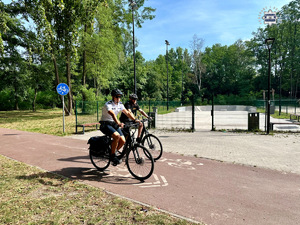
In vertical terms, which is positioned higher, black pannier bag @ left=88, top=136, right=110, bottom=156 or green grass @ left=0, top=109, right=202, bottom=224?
black pannier bag @ left=88, top=136, right=110, bottom=156

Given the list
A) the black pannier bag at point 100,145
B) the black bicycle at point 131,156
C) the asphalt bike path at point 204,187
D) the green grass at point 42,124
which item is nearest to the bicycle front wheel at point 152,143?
the asphalt bike path at point 204,187

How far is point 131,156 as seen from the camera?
4.28 metres

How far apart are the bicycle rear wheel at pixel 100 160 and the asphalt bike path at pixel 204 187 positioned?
134 millimetres

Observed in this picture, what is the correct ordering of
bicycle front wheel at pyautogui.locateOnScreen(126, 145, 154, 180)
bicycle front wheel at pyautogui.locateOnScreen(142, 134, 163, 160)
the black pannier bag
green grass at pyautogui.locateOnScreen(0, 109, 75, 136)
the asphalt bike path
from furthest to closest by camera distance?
green grass at pyautogui.locateOnScreen(0, 109, 75, 136) < bicycle front wheel at pyautogui.locateOnScreen(142, 134, 163, 160) < the black pannier bag < bicycle front wheel at pyautogui.locateOnScreen(126, 145, 154, 180) < the asphalt bike path

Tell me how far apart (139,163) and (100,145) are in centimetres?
101

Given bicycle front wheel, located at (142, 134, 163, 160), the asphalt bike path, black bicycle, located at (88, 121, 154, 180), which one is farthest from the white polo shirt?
bicycle front wheel, located at (142, 134, 163, 160)

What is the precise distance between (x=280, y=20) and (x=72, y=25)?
57662 mm

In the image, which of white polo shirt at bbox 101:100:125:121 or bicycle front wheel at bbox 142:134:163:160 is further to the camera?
bicycle front wheel at bbox 142:134:163:160

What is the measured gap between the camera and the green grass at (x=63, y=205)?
2863 mm

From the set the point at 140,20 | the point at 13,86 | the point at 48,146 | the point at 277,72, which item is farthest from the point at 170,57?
the point at 48,146

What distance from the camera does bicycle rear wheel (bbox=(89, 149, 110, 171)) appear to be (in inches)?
185

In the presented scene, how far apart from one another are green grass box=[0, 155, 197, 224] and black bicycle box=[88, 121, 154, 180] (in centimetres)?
80

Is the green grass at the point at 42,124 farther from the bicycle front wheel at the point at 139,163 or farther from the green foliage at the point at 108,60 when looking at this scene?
the bicycle front wheel at the point at 139,163

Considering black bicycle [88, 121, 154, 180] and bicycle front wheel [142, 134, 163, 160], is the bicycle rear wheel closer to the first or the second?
black bicycle [88, 121, 154, 180]
